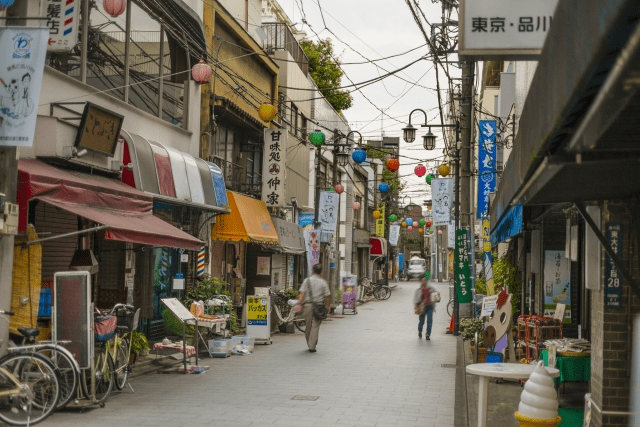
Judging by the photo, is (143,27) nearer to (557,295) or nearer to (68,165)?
(68,165)

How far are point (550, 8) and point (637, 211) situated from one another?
2.21m

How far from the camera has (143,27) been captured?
18.0 metres

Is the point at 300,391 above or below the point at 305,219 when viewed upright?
below

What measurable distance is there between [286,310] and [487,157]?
8.34 meters

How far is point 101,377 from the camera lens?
1127 cm

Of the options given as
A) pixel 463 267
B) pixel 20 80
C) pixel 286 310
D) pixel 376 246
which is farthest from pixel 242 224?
pixel 376 246

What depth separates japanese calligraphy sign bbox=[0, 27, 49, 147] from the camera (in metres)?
9.75

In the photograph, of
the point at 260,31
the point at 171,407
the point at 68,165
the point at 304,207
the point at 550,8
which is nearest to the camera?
the point at 550,8

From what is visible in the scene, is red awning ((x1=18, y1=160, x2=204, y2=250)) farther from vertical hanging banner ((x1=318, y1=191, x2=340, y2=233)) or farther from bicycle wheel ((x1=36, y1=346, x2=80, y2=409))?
vertical hanging banner ((x1=318, y1=191, x2=340, y2=233))

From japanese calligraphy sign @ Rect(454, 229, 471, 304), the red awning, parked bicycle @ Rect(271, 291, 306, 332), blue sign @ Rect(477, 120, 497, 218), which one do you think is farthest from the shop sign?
the red awning

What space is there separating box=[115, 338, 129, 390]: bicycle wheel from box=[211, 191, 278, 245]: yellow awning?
990 cm

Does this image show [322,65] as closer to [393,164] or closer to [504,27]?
[393,164]

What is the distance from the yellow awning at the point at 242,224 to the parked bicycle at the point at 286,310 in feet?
6.07

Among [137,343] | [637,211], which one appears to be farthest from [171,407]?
[637,211]
